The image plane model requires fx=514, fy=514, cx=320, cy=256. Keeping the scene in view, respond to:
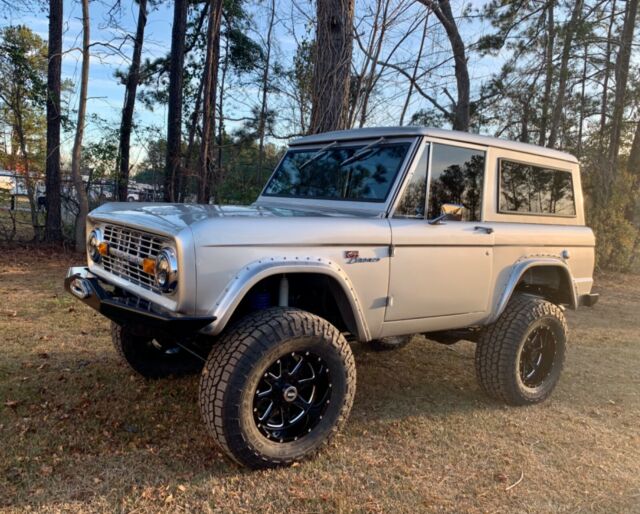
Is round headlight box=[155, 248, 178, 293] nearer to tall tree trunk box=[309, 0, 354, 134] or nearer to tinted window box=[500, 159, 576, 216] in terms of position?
tinted window box=[500, 159, 576, 216]

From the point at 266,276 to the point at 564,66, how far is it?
42.5 ft

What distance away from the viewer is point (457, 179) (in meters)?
3.81

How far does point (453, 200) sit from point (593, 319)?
5512 mm

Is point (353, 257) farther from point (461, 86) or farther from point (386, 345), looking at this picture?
point (461, 86)

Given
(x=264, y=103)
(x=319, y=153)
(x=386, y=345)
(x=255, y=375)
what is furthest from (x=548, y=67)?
(x=255, y=375)

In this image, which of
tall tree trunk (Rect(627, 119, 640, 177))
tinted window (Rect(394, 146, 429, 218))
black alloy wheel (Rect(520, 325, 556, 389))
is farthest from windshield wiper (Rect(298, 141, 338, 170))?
tall tree trunk (Rect(627, 119, 640, 177))

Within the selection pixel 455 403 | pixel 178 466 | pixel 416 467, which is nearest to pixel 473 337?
pixel 455 403

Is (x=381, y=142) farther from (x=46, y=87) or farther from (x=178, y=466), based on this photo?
(x=46, y=87)

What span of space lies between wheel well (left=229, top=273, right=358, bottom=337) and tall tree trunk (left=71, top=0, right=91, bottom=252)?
828 cm

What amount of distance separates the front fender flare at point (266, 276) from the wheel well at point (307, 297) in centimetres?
5

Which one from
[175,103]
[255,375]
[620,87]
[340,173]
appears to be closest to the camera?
[255,375]

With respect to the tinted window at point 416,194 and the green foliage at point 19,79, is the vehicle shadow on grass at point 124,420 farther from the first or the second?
the green foliage at point 19,79

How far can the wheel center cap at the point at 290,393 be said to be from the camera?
9.70 feet

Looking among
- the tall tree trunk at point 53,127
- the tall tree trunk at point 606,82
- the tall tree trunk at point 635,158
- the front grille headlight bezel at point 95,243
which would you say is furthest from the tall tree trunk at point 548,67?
the front grille headlight bezel at point 95,243
